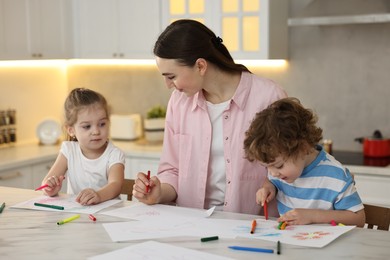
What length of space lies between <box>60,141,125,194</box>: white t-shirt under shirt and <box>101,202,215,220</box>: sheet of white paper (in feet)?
1.54

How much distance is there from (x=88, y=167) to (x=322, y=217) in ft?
3.68

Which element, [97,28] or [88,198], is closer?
[88,198]

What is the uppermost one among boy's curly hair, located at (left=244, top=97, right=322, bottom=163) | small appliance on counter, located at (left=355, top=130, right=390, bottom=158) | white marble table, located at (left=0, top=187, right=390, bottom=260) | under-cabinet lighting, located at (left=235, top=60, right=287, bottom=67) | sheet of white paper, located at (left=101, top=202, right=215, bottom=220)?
under-cabinet lighting, located at (left=235, top=60, right=287, bottom=67)

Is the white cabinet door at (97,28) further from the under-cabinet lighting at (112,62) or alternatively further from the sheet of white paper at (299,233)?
the sheet of white paper at (299,233)

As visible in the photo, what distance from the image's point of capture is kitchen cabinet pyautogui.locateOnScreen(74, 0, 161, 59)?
14.7ft

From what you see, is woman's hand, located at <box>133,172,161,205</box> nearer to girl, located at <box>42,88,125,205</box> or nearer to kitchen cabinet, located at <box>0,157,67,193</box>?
girl, located at <box>42,88,125,205</box>

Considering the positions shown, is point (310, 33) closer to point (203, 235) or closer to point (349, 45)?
point (349, 45)

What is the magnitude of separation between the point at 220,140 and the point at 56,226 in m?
0.76

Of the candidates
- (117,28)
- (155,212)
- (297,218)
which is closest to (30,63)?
(117,28)

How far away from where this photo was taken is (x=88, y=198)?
222 centimetres

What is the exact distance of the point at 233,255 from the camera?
1.64 m

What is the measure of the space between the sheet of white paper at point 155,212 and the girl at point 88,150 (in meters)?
0.38

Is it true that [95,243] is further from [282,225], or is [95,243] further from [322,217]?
[322,217]

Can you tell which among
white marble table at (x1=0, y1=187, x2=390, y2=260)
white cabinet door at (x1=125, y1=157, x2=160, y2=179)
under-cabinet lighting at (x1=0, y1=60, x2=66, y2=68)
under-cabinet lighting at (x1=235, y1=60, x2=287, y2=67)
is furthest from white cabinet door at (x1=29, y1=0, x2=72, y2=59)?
white marble table at (x1=0, y1=187, x2=390, y2=260)
